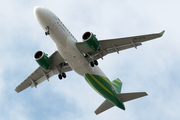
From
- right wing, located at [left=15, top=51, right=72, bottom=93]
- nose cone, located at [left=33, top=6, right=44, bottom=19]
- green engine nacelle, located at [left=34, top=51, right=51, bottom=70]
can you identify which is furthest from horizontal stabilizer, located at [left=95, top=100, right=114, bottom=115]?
nose cone, located at [left=33, top=6, right=44, bottom=19]

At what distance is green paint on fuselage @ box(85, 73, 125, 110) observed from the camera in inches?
1008

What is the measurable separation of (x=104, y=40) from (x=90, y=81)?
4947mm

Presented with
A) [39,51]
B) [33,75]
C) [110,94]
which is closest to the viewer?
[39,51]

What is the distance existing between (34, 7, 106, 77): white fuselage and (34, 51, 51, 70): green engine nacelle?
1.92 meters

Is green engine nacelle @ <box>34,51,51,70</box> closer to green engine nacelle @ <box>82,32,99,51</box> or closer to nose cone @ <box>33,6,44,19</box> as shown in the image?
nose cone @ <box>33,6,44,19</box>

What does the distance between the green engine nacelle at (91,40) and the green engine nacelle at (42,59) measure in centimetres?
489

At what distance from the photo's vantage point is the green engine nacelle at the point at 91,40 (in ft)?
74.0

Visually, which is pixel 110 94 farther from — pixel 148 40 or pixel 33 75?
pixel 33 75

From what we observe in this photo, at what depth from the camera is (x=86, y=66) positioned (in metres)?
25.0

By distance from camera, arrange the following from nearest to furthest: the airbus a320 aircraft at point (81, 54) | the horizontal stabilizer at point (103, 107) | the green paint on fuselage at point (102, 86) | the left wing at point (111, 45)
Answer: the airbus a320 aircraft at point (81, 54) → the left wing at point (111, 45) → the green paint on fuselage at point (102, 86) → the horizontal stabilizer at point (103, 107)

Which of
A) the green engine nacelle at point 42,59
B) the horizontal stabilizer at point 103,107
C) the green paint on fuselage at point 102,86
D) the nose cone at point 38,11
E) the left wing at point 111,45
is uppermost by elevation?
the nose cone at point 38,11

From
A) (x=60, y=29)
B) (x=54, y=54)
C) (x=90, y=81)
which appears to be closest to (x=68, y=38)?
(x=60, y=29)

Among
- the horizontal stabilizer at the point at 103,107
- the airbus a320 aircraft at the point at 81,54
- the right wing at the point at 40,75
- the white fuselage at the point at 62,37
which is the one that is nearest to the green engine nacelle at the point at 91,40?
the airbus a320 aircraft at the point at 81,54

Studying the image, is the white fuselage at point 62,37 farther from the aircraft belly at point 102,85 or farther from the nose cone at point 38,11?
the aircraft belly at point 102,85
